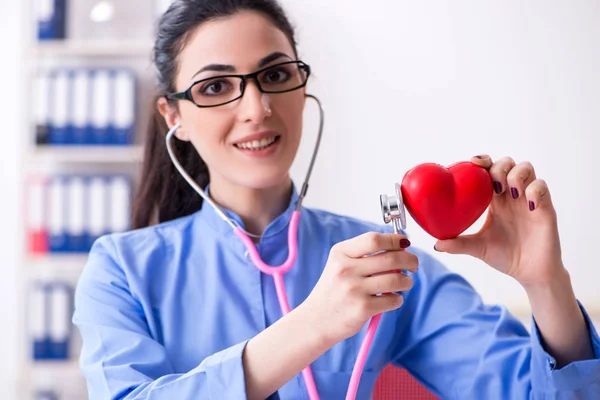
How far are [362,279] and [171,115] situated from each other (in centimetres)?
74

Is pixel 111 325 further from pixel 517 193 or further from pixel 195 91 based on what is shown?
pixel 517 193

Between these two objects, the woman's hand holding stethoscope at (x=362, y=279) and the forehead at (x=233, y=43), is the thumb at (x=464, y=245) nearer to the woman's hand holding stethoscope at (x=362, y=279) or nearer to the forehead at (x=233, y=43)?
the woman's hand holding stethoscope at (x=362, y=279)

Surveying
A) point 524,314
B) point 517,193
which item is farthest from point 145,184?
point 524,314

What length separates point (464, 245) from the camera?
3.41ft

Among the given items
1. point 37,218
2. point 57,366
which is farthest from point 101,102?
point 57,366

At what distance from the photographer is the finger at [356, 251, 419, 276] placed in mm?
889

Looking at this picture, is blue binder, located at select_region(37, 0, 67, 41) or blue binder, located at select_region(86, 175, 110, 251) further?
blue binder, located at select_region(37, 0, 67, 41)

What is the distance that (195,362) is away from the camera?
50.3 inches

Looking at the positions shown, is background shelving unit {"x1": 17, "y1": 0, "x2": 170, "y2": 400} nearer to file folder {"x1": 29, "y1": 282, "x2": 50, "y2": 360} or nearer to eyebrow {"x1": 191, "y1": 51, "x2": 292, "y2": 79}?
file folder {"x1": 29, "y1": 282, "x2": 50, "y2": 360}

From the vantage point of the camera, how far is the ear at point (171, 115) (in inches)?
57.3

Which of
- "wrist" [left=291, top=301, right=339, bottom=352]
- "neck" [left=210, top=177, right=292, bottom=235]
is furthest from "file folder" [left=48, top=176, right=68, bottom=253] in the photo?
"wrist" [left=291, top=301, right=339, bottom=352]

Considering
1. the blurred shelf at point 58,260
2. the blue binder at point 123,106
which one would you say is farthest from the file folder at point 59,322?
the blue binder at point 123,106

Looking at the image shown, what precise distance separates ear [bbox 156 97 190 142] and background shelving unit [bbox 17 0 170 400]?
1255 mm

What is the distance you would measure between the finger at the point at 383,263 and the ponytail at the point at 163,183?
2.68 feet
